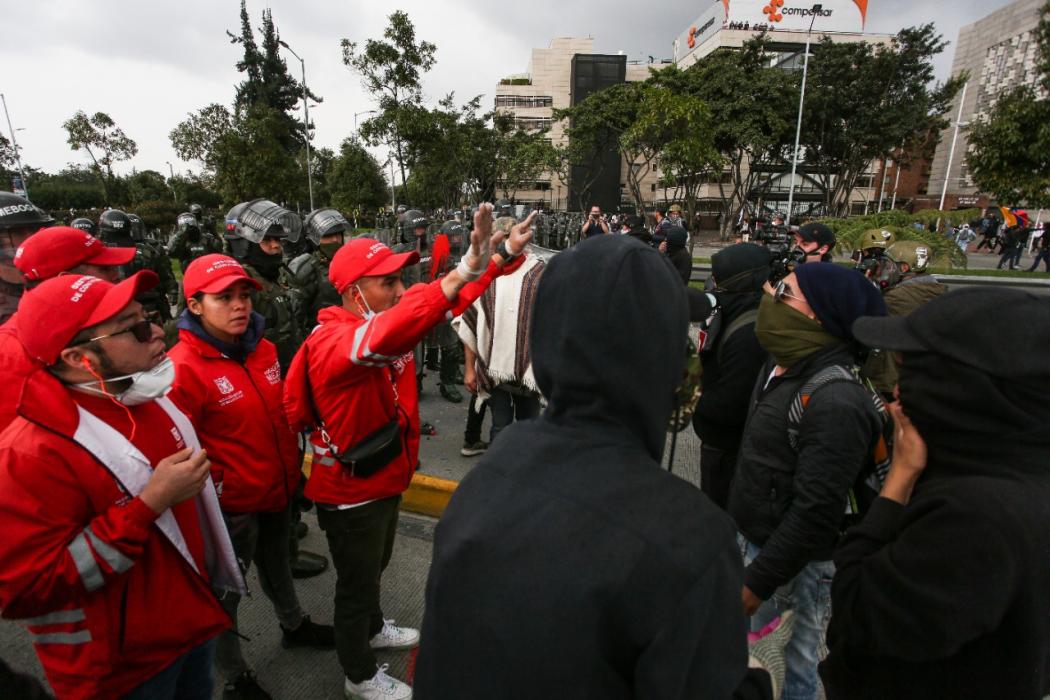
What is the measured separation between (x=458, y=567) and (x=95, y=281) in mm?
1618

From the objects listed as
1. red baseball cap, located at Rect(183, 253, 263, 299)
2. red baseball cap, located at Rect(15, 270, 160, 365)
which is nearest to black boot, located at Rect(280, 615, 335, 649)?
red baseball cap, located at Rect(183, 253, 263, 299)

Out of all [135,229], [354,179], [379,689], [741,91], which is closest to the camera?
[379,689]

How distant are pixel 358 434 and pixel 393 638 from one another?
51.7 inches

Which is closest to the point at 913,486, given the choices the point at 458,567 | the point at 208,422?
the point at 458,567

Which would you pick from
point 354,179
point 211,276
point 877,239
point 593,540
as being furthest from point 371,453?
point 354,179

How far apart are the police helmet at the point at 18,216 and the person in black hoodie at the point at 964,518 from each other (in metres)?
4.65

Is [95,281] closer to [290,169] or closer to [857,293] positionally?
[857,293]

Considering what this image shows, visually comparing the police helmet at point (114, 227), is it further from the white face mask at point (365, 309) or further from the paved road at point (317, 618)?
the white face mask at point (365, 309)

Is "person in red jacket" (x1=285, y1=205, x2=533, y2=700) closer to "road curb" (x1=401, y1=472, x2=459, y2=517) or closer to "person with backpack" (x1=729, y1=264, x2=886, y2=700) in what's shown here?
"person with backpack" (x1=729, y1=264, x2=886, y2=700)

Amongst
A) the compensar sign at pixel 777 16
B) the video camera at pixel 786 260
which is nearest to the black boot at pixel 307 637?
the video camera at pixel 786 260

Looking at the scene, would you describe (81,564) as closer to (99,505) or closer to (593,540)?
(99,505)

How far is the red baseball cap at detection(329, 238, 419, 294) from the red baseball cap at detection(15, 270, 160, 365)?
796 millimetres

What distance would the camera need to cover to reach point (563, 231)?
2114cm

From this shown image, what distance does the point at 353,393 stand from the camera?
222 cm
